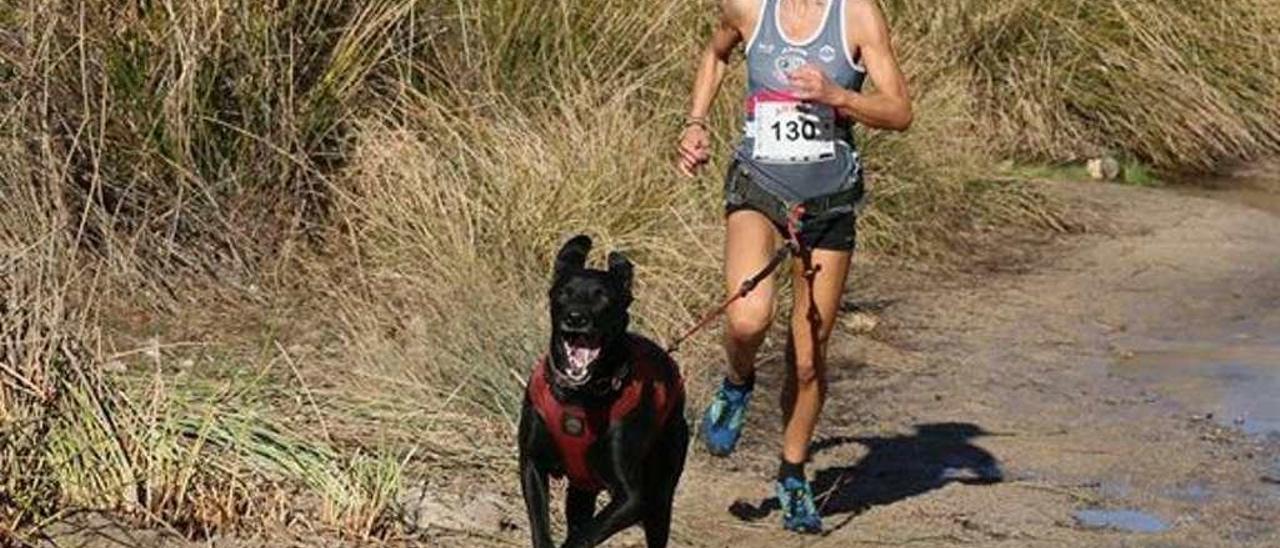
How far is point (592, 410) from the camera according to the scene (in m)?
6.30

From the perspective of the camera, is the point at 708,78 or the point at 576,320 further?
the point at 708,78

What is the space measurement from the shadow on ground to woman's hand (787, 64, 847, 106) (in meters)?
1.37

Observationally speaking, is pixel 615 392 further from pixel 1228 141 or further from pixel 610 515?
pixel 1228 141

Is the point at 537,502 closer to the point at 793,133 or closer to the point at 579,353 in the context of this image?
the point at 579,353

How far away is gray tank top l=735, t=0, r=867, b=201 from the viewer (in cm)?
750

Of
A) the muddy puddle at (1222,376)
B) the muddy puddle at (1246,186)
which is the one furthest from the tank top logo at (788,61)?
the muddy puddle at (1246,186)

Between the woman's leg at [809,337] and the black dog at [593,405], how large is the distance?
3.78 feet

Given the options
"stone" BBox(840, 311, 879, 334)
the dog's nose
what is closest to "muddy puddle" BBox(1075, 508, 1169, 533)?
the dog's nose

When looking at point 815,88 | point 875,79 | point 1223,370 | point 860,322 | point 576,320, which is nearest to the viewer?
point 576,320

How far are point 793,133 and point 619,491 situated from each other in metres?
1.54

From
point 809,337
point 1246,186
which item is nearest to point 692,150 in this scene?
point 809,337

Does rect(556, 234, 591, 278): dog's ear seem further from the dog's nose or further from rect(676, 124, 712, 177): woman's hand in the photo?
rect(676, 124, 712, 177): woman's hand

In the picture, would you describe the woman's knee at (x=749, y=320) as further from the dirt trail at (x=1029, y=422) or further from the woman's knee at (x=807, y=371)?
the dirt trail at (x=1029, y=422)

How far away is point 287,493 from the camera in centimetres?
703
